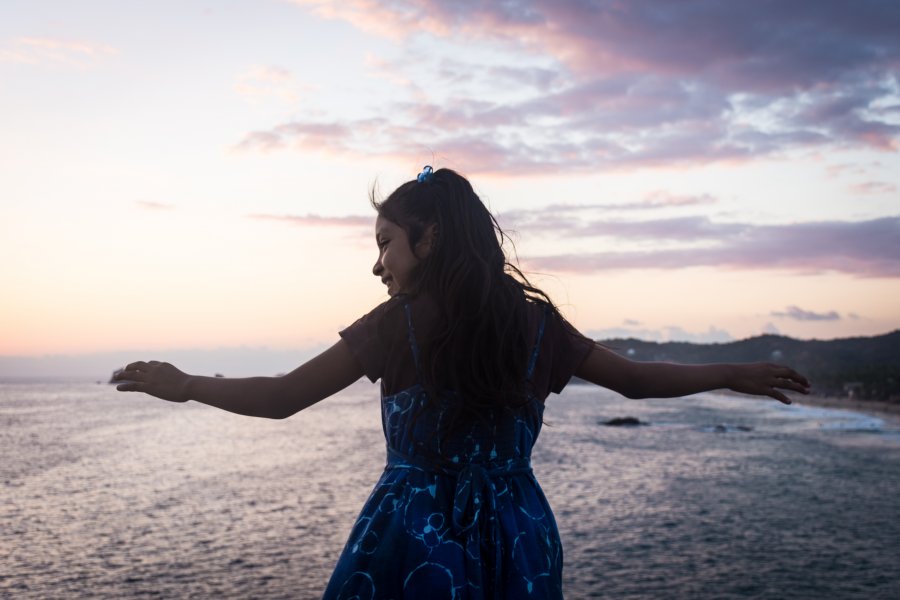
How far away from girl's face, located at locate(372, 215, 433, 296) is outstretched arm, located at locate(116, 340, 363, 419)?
0.98 ft

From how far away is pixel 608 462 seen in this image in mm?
39812

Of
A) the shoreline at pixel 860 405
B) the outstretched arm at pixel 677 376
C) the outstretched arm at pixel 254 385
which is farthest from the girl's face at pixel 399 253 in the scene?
the shoreline at pixel 860 405

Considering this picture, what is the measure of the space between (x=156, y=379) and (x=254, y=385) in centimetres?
29

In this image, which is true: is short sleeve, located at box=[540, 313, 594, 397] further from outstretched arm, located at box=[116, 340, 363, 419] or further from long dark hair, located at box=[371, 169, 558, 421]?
outstretched arm, located at box=[116, 340, 363, 419]

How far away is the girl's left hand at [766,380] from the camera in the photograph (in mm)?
2557

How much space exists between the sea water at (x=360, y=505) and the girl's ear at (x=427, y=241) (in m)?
15.7

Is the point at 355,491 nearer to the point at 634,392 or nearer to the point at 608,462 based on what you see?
the point at 608,462

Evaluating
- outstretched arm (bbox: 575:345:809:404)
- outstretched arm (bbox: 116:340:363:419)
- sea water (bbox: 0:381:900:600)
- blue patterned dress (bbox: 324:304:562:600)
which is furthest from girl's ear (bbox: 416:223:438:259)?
sea water (bbox: 0:381:900:600)

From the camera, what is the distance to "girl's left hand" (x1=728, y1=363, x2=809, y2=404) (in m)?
2.56

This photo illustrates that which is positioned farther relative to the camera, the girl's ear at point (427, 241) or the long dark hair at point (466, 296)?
the girl's ear at point (427, 241)

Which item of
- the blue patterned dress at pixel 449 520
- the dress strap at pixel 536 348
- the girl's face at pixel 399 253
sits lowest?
the blue patterned dress at pixel 449 520

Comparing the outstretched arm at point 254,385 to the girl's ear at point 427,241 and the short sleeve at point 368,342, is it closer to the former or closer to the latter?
the short sleeve at point 368,342

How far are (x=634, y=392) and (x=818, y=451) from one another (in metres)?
46.3

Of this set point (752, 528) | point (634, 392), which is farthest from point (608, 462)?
point (634, 392)
